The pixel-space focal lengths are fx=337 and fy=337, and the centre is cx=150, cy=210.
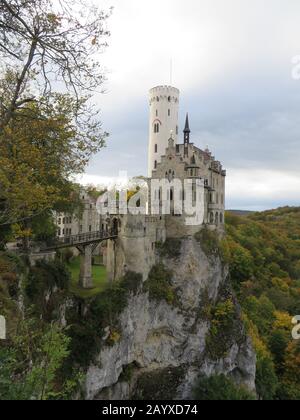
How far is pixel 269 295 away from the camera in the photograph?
2255 inches

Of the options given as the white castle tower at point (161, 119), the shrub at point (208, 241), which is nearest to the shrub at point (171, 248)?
the shrub at point (208, 241)

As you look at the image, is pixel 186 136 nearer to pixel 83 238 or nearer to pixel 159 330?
pixel 83 238

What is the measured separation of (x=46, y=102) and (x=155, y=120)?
3132 cm

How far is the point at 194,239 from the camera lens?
1358 inches

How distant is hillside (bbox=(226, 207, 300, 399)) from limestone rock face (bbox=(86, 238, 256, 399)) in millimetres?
5523

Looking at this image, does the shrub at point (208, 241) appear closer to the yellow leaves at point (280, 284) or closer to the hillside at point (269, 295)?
the hillside at point (269, 295)

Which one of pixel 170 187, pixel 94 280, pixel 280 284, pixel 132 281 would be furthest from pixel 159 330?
pixel 280 284

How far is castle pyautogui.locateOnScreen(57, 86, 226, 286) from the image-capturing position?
1158 inches

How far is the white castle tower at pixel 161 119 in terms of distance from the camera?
134 feet

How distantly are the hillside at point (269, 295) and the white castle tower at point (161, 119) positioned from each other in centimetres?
1453

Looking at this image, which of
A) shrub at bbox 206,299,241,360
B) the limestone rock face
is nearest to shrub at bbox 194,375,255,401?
the limestone rock face

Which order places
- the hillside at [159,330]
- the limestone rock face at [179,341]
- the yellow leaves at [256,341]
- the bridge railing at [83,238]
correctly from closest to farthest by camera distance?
the hillside at [159,330] → the bridge railing at [83,238] → the limestone rock face at [179,341] → the yellow leaves at [256,341]

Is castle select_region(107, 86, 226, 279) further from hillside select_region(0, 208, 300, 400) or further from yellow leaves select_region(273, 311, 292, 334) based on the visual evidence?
yellow leaves select_region(273, 311, 292, 334)
